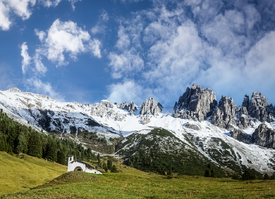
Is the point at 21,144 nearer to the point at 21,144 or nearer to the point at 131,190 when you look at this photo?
the point at 21,144

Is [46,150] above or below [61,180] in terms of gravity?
above

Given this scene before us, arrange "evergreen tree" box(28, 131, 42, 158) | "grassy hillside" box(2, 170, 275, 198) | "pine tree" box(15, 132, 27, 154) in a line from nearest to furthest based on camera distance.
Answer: "grassy hillside" box(2, 170, 275, 198)
"pine tree" box(15, 132, 27, 154)
"evergreen tree" box(28, 131, 42, 158)

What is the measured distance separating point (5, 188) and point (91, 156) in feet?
439

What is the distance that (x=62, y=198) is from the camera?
21.2 metres

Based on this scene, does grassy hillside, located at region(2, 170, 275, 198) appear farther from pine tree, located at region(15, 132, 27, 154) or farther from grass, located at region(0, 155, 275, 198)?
pine tree, located at region(15, 132, 27, 154)

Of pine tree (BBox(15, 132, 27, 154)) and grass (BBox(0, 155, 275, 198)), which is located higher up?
pine tree (BBox(15, 132, 27, 154))

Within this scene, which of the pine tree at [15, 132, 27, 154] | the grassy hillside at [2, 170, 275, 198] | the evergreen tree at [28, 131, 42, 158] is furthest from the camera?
the evergreen tree at [28, 131, 42, 158]

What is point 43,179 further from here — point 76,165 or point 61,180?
point 61,180

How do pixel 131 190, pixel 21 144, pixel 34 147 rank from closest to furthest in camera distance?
pixel 131 190 < pixel 21 144 < pixel 34 147

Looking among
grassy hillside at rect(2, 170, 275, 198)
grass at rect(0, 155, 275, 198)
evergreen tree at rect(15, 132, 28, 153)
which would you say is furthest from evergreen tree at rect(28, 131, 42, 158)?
grassy hillside at rect(2, 170, 275, 198)

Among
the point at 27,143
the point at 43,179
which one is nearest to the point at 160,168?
the point at 27,143

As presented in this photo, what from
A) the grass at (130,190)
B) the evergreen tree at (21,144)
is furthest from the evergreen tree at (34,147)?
the grass at (130,190)

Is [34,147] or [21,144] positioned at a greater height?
[21,144]

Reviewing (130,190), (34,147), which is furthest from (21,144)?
(130,190)
